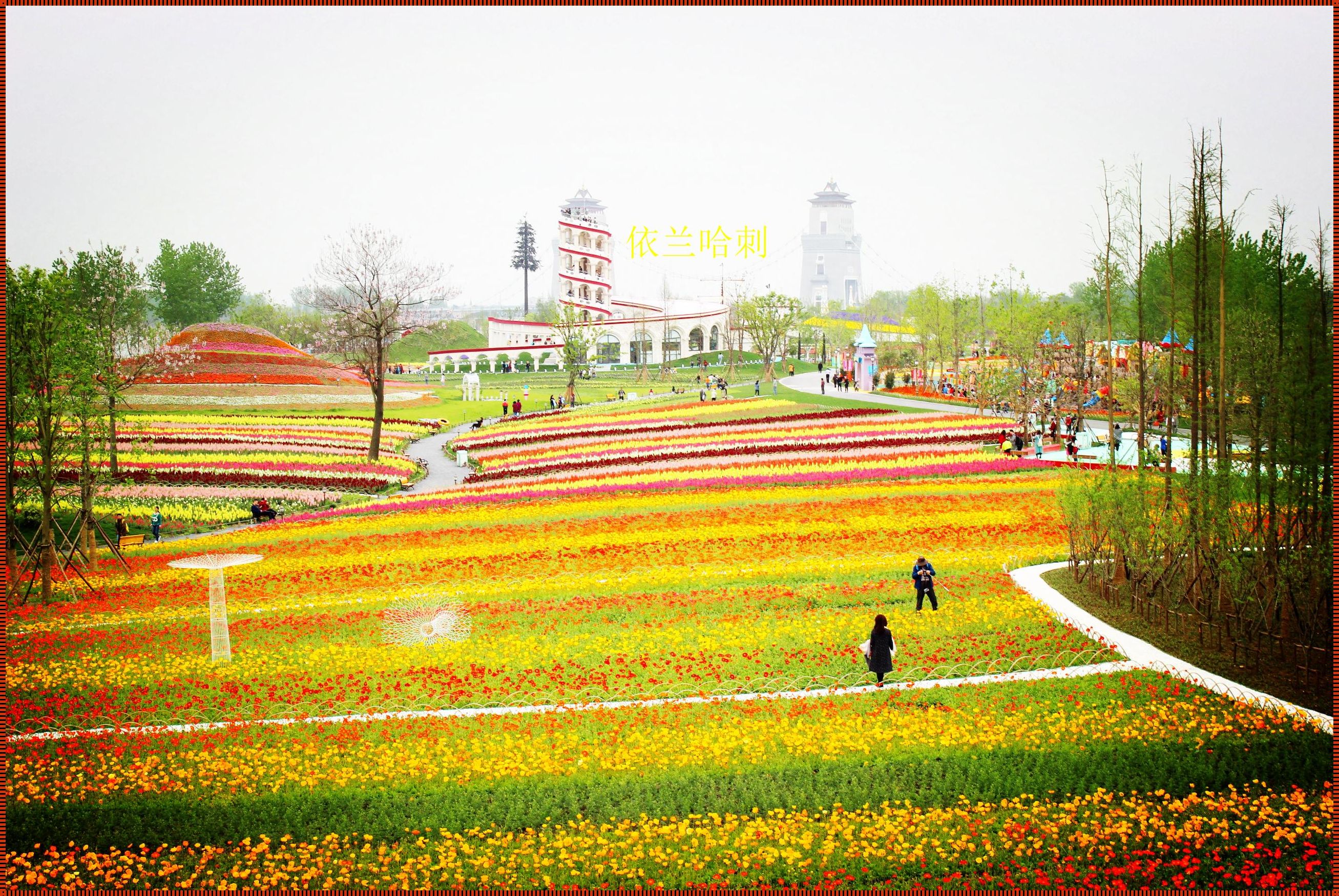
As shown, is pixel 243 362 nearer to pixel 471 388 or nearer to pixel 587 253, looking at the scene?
pixel 471 388

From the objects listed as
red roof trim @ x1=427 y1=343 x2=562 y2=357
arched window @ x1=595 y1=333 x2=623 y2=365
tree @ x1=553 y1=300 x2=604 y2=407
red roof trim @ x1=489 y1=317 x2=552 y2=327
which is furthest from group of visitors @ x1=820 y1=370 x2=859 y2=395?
red roof trim @ x1=489 y1=317 x2=552 y2=327

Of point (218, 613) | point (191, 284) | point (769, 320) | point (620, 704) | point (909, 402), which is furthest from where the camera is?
point (191, 284)

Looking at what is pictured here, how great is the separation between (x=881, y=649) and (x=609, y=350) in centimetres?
Result: 9541

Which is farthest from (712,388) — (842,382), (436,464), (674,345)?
(674,345)

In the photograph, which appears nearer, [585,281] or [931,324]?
[931,324]

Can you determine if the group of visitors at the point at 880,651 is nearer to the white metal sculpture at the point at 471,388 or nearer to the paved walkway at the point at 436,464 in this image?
the paved walkway at the point at 436,464

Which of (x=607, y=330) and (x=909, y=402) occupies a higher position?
(x=607, y=330)

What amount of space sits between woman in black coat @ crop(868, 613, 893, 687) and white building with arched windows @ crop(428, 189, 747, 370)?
81036mm

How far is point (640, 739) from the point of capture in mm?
11227

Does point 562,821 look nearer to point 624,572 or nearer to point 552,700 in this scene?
point 552,700

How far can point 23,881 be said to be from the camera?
897 centimetres

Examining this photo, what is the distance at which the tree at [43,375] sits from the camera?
65.0ft

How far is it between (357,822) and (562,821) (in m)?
2.18

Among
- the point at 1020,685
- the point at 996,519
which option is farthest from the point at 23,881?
the point at 996,519
